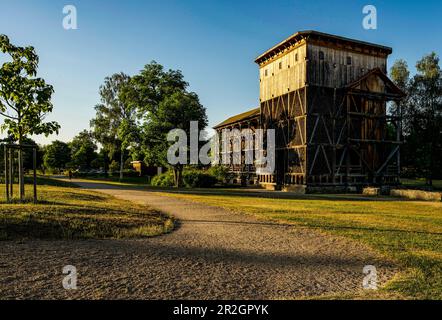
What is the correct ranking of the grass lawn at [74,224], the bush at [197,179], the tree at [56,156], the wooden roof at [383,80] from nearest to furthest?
the grass lawn at [74,224], the wooden roof at [383,80], the bush at [197,179], the tree at [56,156]

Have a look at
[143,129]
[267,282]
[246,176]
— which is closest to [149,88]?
[143,129]

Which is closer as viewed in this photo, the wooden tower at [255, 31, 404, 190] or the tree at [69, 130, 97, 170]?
the wooden tower at [255, 31, 404, 190]

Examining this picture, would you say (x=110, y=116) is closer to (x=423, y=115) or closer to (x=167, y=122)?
(x=167, y=122)

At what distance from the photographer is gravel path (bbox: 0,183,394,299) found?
478 cm

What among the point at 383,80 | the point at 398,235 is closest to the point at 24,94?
the point at 398,235

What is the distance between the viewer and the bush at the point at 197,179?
32.5m

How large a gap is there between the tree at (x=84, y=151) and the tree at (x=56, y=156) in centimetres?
374

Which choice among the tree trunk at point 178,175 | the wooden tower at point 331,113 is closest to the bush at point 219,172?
the tree trunk at point 178,175

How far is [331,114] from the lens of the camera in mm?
29344

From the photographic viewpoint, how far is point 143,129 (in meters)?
32.0

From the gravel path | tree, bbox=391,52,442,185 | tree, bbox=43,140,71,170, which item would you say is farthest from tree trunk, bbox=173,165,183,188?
tree, bbox=43,140,71,170

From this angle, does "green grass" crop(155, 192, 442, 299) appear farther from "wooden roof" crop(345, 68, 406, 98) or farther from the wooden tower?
"wooden roof" crop(345, 68, 406, 98)

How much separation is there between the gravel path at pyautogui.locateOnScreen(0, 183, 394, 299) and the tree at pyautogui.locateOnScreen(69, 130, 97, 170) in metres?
61.1

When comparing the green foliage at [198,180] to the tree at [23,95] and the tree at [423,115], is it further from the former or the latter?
the tree at [423,115]
